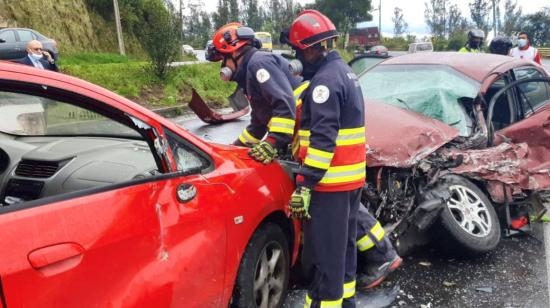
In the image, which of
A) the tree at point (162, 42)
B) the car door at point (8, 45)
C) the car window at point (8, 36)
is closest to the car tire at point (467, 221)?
the tree at point (162, 42)

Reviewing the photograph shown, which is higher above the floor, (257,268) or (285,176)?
(285,176)

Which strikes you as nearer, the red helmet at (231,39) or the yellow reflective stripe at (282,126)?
the yellow reflective stripe at (282,126)

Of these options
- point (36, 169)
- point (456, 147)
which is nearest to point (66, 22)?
point (456, 147)

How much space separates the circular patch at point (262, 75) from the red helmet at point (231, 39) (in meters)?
0.37

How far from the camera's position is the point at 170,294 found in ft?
6.45

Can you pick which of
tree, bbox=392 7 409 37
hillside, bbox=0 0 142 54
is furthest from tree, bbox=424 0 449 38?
hillside, bbox=0 0 142 54

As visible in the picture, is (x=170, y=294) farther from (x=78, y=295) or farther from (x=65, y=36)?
(x=65, y=36)

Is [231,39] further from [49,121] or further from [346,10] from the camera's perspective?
[346,10]

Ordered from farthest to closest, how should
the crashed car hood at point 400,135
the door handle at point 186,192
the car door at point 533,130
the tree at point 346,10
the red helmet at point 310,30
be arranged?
the tree at point 346,10 → the car door at point 533,130 → the crashed car hood at point 400,135 → the red helmet at point 310,30 → the door handle at point 186,192

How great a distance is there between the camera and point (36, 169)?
8.18 ft

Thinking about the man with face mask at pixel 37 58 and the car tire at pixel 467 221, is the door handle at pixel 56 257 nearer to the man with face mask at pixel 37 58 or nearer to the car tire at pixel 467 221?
the car tire at pixel 467 221

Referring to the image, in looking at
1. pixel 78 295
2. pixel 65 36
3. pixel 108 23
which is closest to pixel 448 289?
pixel 78 295

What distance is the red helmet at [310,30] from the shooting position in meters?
2.68

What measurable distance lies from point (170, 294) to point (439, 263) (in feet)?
8.38
